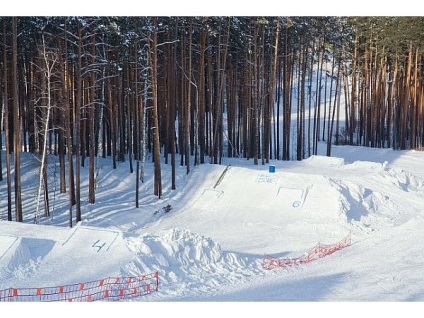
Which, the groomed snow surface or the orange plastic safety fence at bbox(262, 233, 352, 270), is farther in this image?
the orange plastic safety fence at bbox(262, 233, 352, 270)

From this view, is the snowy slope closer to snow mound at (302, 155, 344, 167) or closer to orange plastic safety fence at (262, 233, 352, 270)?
snow mound at (302, 155, 344, 167)

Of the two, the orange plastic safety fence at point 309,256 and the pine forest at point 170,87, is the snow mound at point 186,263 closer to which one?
the orange plastic safety fence at point 309,256

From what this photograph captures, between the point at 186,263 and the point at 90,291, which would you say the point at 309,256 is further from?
the point at 90,291

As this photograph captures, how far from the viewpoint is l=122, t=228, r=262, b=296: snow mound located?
1363 cm

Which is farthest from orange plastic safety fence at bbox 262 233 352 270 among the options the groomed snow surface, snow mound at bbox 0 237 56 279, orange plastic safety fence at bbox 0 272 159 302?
snow mound at bbox 0 237 56 279

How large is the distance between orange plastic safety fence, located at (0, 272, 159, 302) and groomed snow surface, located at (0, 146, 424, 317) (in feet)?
1.09

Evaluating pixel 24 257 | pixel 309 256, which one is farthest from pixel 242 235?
pixel 24 257

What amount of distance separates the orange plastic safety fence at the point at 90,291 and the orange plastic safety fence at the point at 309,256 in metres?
4.08

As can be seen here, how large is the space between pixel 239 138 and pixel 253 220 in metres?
14.9

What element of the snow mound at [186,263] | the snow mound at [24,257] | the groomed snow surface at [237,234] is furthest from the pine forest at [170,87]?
the snow mound at [186,263]

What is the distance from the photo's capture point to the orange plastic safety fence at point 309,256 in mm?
15852

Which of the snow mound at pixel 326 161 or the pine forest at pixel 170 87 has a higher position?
the pine forest at pixel 170 87
